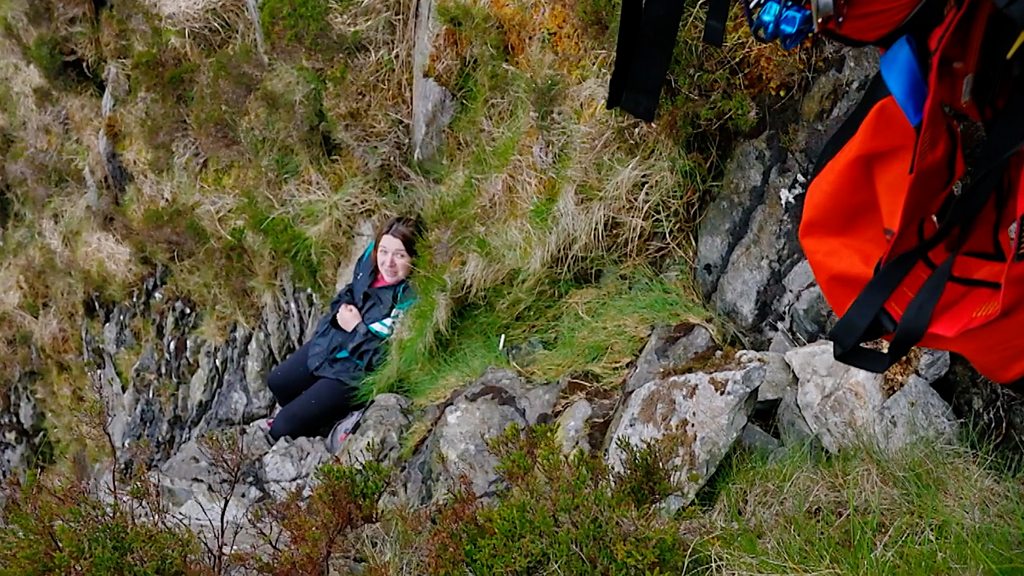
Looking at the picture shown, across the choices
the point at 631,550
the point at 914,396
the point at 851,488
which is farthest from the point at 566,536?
the point at 914,396

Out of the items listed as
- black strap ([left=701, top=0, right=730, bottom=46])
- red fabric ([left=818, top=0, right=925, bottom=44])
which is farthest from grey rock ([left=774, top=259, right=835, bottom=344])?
red fabric ([left=818, top=0, right=925, bottom=44])

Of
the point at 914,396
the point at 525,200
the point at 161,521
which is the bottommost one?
the point at 161,521

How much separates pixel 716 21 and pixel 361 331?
4240mm

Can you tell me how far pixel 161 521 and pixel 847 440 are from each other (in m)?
2.73

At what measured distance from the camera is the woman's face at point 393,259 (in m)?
6.34

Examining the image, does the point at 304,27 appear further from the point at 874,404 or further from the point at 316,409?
the point at 874,404

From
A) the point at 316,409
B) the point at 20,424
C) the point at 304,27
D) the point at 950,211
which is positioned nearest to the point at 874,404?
the point at 950,211

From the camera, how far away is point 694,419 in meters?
3.63

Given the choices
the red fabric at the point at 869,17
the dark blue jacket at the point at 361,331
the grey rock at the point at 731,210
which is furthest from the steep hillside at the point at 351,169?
the red fabric at the point at 869,17

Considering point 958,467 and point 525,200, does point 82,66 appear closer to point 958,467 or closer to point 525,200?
point 525,200

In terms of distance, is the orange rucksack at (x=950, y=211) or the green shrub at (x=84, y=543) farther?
the green shrub at (x=84, y=543)

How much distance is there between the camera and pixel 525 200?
5.60 meters

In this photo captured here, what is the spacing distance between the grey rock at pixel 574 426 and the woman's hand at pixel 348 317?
2.47m

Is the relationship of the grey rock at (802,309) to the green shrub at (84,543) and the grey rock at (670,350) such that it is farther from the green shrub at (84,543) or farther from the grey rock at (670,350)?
the green shrub at (84,543)
